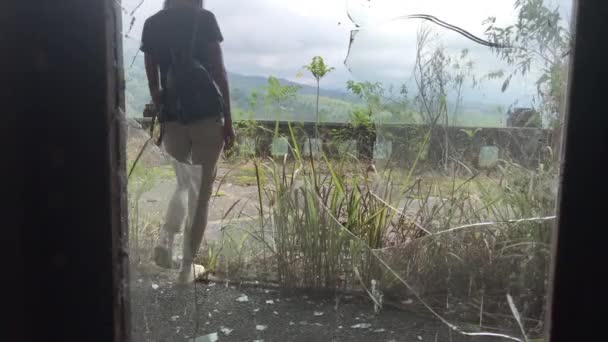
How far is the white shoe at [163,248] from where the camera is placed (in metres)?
0.80

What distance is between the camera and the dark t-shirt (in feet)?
2.32

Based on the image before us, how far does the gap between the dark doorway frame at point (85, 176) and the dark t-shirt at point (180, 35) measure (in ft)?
0.49

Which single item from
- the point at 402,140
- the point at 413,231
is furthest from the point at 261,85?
the point at 413,231

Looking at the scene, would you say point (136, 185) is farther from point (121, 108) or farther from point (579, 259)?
point (579, 259)

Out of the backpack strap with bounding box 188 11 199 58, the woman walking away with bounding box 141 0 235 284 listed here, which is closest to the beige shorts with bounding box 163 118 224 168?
the woman walking away with bounding box 141 0 235 284

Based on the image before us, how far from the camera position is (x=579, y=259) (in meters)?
0.50

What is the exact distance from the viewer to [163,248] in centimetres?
81

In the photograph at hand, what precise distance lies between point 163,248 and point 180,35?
38 cm

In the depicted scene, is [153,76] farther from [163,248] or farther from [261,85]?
[163,248]

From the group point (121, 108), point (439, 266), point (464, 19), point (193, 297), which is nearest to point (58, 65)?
point (121, 108)

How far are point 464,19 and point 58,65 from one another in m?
0.62

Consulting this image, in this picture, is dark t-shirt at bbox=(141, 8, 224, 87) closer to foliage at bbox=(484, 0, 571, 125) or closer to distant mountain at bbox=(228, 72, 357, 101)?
distant mountain at bbox=(228, 72, 357, 101)

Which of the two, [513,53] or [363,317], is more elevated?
[513,53]

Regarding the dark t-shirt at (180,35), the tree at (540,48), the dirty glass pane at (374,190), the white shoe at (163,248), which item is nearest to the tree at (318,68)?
the dirty glass pane at (374,190)
